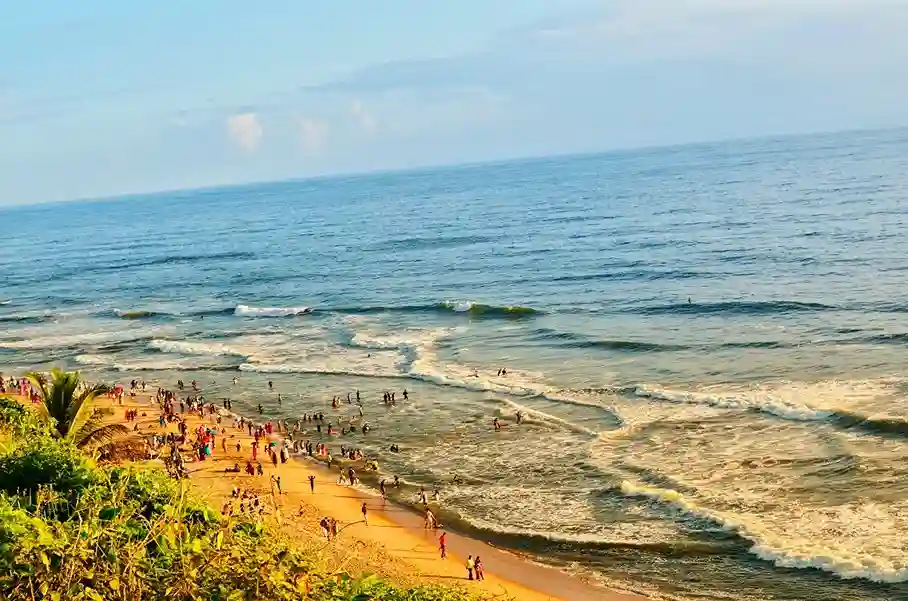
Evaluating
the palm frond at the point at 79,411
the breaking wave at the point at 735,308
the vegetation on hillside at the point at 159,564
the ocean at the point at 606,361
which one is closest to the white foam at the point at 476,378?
the ocean at the point at 606,361

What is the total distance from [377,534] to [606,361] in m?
21.0

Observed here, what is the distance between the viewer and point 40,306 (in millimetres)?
80188

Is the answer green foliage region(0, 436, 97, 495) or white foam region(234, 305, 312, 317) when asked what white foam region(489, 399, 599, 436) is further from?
white foam region(234, 305, 312, 317)

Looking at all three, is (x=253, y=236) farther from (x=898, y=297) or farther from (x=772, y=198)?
(x=898, y=297)

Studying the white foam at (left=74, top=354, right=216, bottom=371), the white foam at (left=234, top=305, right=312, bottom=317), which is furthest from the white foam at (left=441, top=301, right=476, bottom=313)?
the white foam at (left=74, top=354, right=216, bottom=371)

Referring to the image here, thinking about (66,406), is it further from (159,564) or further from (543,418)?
(543,418)

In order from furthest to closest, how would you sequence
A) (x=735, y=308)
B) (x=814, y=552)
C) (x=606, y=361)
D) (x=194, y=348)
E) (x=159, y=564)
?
(x=194, y=348) < (x=735, y=308) < (x=606, y=361) < (x=814, y=552) < (x=159, y=564)

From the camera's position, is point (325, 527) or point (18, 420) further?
point (325, 527)

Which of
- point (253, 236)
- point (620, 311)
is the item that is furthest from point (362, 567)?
point (253, 236)

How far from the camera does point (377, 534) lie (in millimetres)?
27953

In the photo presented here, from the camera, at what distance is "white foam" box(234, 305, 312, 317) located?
6744cm

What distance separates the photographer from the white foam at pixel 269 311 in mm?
67438

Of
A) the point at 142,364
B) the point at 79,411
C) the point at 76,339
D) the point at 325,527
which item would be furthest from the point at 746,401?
the point at 76,339

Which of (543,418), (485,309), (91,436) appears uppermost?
(91,436)
